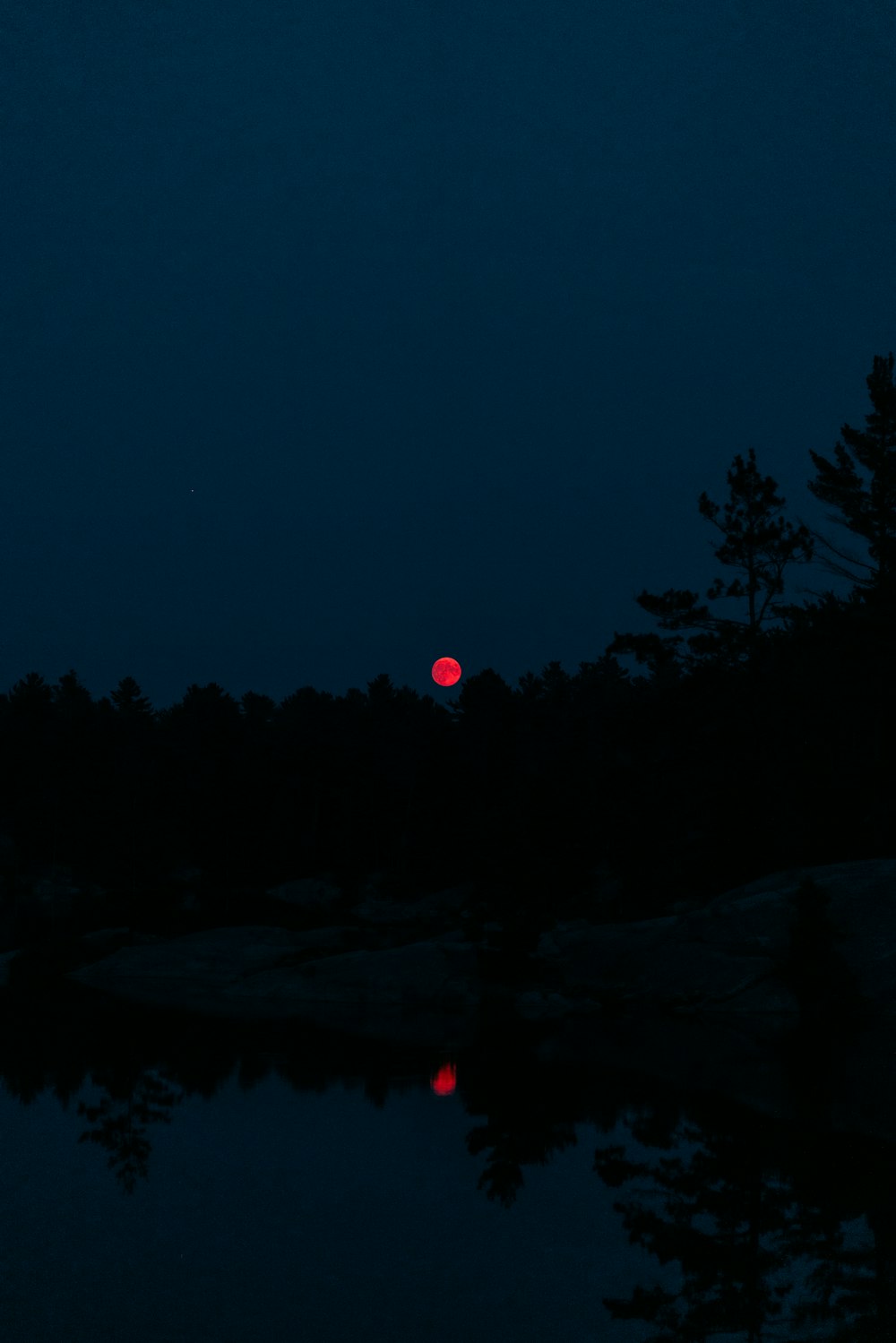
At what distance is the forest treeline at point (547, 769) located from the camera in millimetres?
35156

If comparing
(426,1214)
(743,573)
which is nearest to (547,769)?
(743,573)

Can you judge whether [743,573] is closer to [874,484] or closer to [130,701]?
[874,484]

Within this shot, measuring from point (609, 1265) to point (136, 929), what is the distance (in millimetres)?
37443

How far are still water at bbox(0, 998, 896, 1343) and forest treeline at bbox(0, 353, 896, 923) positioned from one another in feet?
44.6

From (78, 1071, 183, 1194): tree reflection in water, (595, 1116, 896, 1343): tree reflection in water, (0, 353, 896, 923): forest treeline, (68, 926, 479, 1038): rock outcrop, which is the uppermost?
(0, 353, 896, 923): forest treeline

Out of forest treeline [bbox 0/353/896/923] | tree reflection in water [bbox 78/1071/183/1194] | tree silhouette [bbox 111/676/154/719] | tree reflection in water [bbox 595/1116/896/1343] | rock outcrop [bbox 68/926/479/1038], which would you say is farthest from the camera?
tree silhouette [bbox 111/676/154/719]

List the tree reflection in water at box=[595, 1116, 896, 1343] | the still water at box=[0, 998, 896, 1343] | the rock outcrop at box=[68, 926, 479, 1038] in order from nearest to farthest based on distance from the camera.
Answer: the tree reflection in water at box=[595, 1116, 896, 1343] < the still water at box=[0, 998, 896, 1343] < the rock outcrop at box=[68, 926, 479, 1038]

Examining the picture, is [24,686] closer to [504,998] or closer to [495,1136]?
[504,998]

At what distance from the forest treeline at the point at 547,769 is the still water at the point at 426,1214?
13589mm

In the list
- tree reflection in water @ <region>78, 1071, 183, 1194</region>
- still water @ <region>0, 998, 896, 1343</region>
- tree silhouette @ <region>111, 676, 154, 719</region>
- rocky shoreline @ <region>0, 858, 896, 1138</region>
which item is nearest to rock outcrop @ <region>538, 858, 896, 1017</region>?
rocky shoreline @ <region>0, 858, 896, 1138</region>

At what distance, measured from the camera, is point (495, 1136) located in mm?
12461

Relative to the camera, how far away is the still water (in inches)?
299

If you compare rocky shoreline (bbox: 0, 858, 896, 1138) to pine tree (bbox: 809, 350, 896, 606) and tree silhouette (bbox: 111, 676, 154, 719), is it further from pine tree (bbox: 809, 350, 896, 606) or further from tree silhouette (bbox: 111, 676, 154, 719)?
tree silhouette (bbox: 111, 676, 154, 719)

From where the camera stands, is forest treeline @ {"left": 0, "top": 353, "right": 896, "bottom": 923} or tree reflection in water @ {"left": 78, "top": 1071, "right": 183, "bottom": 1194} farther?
forest treeline @ {"left": 0, "top": 353, "right": 896, "bottom": 923}
